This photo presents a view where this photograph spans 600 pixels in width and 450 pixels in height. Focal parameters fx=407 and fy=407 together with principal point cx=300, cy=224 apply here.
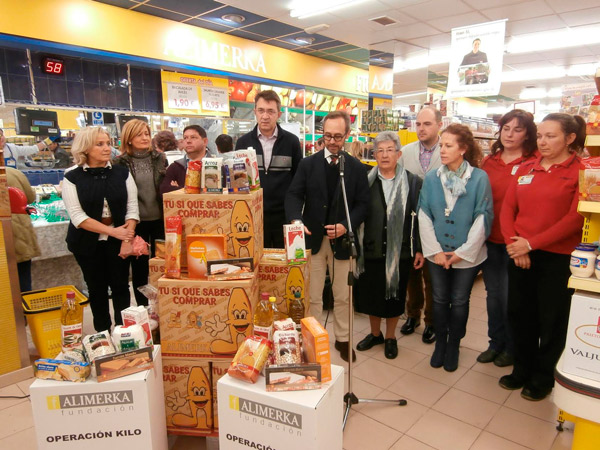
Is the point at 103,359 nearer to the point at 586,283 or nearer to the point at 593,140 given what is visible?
the point at 586,283

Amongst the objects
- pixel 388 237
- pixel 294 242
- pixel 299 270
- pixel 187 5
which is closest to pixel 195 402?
pixel 299 270

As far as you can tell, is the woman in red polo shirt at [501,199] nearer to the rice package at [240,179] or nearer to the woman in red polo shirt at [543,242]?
the woman in red polo shirt at [543,242]

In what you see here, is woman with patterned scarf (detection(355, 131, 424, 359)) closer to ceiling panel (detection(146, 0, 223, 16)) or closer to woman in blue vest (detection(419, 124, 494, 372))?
woman in blue vest (detection(419, 124, 494, 372))

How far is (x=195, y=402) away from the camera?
83.4 inches

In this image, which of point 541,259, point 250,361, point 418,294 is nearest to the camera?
→ point 250,361

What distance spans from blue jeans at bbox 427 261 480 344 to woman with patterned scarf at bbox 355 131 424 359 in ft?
0.72

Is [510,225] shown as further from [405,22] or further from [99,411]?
[405,22]

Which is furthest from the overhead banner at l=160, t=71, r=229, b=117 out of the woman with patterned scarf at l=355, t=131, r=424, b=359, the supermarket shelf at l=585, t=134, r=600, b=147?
the supermarket shelf at l=585, t=134, r=600, b=147

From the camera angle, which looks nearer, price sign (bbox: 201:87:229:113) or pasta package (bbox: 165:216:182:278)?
pasta package (bbox: 165:216:182:278)

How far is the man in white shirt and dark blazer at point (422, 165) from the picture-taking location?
333cm

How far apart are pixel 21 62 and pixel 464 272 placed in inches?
221

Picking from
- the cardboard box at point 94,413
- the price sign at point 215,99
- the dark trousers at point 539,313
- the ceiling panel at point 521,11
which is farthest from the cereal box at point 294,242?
the price sign at point 215,99

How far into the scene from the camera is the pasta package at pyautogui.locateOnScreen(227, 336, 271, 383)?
166 cm

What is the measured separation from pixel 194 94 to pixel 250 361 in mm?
5908
